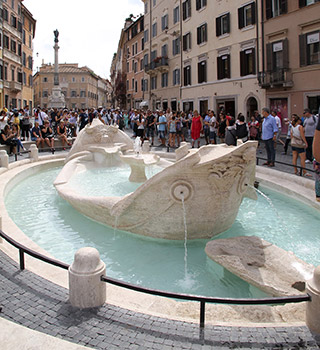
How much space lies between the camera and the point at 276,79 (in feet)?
65.1

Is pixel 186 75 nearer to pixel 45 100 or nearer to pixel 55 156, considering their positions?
pixel 55 156

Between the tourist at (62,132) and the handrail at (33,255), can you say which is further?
the tourist at (62,132)

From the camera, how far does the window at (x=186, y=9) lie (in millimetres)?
28659

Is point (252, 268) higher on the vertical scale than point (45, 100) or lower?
lower

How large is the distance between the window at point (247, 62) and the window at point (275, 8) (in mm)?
2185

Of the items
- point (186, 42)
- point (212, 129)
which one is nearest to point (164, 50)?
point (186, 42)

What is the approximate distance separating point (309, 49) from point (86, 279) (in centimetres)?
1894

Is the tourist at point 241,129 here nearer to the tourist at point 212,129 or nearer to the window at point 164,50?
the tourist at point 212,129

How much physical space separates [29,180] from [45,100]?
77660 millimetres

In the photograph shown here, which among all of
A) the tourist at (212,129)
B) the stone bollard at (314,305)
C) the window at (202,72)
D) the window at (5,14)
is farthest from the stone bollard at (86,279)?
the window at (5,14)

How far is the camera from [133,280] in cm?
415

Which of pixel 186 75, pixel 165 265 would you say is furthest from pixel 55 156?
pixel 186 75

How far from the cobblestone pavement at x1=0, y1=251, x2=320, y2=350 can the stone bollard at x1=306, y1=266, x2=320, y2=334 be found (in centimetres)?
7

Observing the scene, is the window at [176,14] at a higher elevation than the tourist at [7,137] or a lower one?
higher
